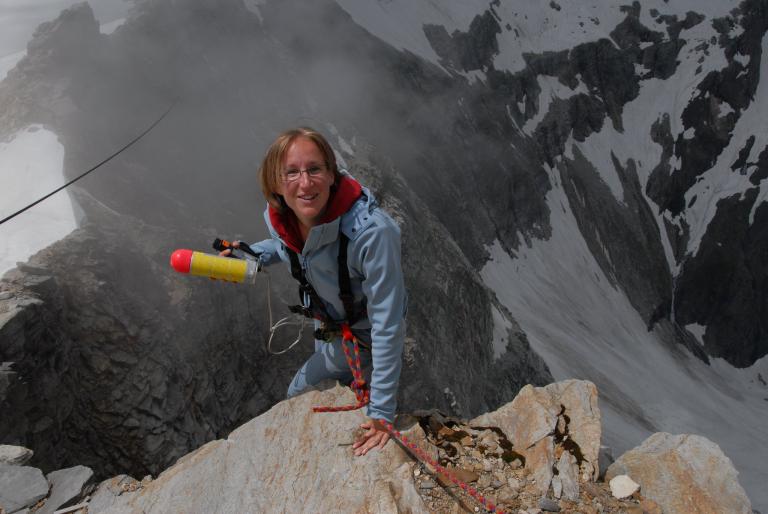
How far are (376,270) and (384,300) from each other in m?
0.27

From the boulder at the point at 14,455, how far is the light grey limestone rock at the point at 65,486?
60 cm

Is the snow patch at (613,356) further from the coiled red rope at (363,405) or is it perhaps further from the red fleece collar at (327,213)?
the red fleece collar at (327,213)

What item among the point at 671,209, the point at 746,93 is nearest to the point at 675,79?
the point at 746,93

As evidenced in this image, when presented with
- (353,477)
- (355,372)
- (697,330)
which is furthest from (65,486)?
(697,330)

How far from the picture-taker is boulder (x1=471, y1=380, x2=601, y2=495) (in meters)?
5.26

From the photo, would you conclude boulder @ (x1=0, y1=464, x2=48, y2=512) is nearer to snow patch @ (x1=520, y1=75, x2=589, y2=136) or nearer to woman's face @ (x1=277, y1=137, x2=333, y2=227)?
woman's face @ (x1=277, y1=137, x2=333, y2=227)

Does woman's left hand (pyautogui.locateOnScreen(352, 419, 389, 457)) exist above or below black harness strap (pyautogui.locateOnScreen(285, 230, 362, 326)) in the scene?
below

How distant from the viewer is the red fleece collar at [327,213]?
4.09 meters

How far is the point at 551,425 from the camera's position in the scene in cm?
577

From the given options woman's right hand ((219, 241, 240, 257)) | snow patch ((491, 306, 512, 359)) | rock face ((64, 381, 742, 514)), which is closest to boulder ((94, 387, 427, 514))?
rock face ((64, 381, 742, 514))

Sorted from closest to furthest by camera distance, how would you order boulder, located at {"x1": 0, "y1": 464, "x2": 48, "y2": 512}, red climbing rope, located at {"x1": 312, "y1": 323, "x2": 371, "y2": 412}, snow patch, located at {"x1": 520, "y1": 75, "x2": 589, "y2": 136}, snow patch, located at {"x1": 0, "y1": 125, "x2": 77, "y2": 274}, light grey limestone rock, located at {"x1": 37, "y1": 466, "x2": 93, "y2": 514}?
red climbing rope, located at {"x1": 312, "y1": 323, "x2": 371, "y2": 412} → boulder, located at {"x1": 0, "y1": 464, "x2": 48, "y2": 512} → light grey limestone rock, located at {"x1": 37, "y1": 466, "x2": 93, "y2": 514} → snow patch, located at {"x1": 0, "y1": 125, "x2": 77, "y2": 274} → snow patch, located at {"x1": 520, "y1": 75, "x2": 589, "y2": 136}

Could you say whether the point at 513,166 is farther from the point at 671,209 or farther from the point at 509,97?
the point at 671,209

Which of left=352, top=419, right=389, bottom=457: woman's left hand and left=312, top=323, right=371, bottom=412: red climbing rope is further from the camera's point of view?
left=312, top=323, right=371, bottom=412: red climbing rope

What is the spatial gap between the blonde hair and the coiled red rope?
151cm
